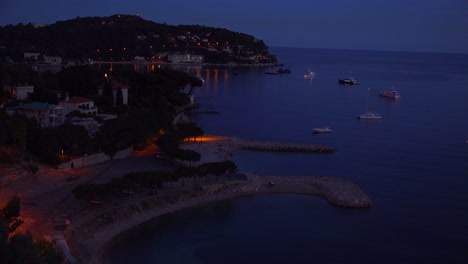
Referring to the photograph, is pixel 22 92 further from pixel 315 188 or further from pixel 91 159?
pixel 315 188

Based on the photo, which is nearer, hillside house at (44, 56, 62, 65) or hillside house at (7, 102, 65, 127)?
hillside house at (7, 102, 65, 127)

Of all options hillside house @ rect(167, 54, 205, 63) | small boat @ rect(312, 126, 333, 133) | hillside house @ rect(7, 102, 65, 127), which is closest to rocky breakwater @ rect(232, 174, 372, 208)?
hillside house @ rect(7, 102, 65, 127)

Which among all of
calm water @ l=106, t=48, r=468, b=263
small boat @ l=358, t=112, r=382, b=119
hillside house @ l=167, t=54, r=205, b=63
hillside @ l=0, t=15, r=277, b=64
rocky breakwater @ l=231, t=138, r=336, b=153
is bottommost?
calm water @ l=106, t=48, r=468, b=263

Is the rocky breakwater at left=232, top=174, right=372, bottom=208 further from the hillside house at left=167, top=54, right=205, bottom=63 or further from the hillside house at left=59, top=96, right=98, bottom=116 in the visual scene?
the hillside house at left=167, top=54, right=205, bottom=63

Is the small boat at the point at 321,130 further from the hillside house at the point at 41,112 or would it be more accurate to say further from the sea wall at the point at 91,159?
the hillside house at the point at 41,112

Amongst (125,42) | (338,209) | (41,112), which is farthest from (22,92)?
(125,42)

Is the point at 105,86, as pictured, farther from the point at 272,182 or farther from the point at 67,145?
the point at 272,182

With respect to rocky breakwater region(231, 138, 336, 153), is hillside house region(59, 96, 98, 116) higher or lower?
higher
